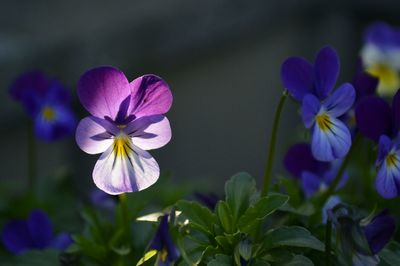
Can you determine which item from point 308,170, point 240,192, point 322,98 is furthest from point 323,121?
point 308,170

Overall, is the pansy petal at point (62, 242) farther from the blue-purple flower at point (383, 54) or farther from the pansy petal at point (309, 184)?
the blue-purple flower at point (383, 54)

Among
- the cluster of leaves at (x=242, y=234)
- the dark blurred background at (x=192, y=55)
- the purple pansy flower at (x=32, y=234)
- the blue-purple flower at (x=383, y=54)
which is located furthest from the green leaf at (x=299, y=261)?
the dark blurred background at (x=192, y=55)

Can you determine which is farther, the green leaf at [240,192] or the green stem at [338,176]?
the green stem at [338,176]

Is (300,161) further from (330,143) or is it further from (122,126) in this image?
(122,126)

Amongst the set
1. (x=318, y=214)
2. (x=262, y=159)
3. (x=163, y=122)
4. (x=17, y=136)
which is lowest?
(x=262, y=159)

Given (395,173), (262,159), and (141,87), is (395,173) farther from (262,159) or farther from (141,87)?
(262,159)

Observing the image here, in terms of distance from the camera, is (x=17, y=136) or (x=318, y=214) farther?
(x=17, y=136)

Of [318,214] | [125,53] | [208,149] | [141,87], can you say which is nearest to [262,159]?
[208,149]
